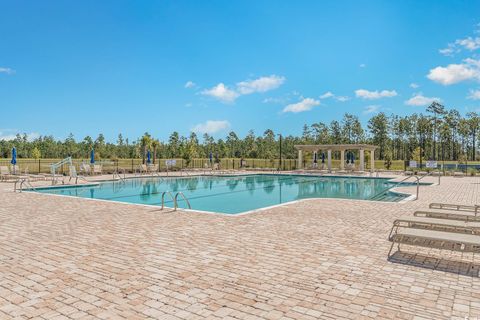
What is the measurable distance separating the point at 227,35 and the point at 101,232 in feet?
57.1

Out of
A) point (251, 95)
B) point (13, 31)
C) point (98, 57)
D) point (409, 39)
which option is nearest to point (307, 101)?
point (251, 95)

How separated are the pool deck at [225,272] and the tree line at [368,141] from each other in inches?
1574

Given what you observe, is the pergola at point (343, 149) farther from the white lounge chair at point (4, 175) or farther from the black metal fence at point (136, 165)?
the white lounge chair at point (4, 175)

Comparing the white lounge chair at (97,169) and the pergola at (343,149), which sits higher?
the pergola at (343,149)

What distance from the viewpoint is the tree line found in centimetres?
5362

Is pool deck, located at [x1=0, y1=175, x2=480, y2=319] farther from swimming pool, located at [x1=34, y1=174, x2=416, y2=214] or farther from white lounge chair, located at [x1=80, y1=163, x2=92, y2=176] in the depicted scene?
white lounge chair, located at [x1=80, y1=163, x2=92, y2=176]

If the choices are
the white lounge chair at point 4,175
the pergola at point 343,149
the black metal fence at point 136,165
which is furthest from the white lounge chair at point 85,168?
the pergola at point 343,149

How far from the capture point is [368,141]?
56.6 metres

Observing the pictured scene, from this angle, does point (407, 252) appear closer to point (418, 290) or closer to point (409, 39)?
point (418, 290)

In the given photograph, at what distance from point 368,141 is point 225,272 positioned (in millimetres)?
57039

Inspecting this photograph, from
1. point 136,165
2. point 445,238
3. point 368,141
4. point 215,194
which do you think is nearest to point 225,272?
point 445,238

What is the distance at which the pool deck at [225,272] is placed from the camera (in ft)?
10.3

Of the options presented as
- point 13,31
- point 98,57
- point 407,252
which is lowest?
point 407,252

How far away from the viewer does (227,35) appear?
21.1 m
